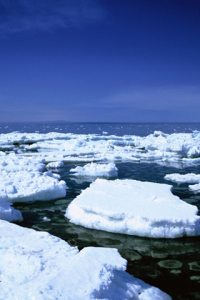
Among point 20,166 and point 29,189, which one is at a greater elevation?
point 20,166

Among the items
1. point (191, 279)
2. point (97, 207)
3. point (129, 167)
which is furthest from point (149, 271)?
point (129, 167)

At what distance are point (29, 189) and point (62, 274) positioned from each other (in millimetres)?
4725

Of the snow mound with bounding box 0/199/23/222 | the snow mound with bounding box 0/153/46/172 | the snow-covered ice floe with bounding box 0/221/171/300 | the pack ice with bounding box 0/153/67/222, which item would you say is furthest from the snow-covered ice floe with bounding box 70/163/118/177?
the snow-covered ice floe with bounding box 0/221/171/300

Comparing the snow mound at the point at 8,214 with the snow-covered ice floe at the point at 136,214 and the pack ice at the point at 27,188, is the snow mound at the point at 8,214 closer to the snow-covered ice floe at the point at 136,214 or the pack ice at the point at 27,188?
the pack ice at the point at 27,188

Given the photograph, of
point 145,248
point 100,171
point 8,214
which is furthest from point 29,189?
point 100,171

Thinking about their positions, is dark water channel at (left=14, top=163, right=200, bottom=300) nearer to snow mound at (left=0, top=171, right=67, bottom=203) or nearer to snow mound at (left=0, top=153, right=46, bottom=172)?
snow mound at (left=0, top=171, right=67, bottom=203)

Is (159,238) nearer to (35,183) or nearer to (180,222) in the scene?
(180,222)

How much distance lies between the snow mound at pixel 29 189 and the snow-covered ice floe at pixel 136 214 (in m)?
1.42

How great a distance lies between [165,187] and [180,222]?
2.55m

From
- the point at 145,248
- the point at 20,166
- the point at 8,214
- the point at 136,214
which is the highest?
the point at 20,166

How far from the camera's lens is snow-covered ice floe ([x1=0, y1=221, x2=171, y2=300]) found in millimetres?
2764

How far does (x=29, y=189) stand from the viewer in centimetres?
746

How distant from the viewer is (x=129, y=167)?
13.3 metres

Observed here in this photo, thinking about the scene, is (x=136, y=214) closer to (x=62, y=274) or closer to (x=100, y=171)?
(x=62, y=274)
